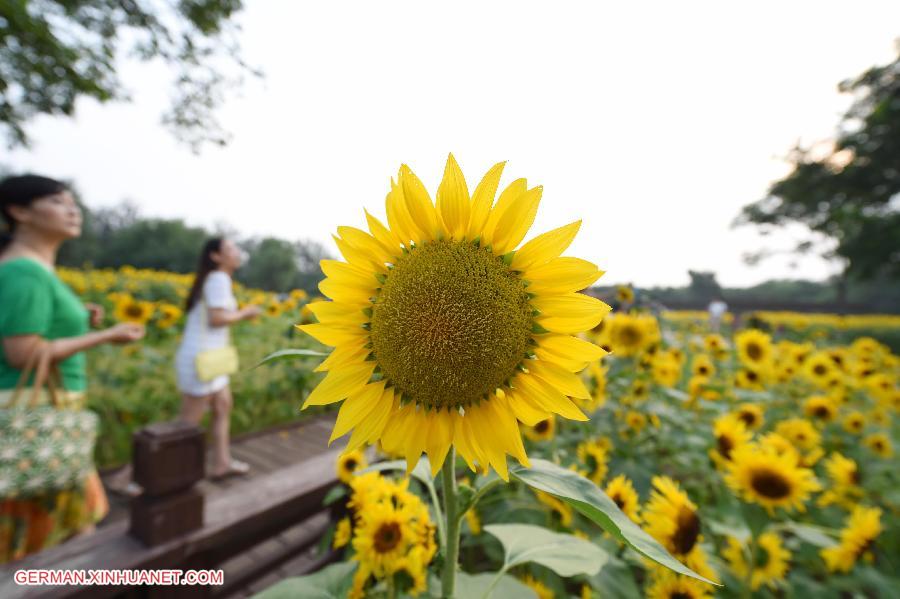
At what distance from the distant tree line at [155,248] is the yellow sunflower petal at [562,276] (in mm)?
24786

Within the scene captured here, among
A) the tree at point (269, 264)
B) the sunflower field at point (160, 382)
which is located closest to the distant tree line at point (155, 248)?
the tree at point (269, 264)

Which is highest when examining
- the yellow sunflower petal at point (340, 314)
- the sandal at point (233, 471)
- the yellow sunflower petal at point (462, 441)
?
the yellow sunflower petal at point (340, 314)

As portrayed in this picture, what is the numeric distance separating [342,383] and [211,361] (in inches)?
113

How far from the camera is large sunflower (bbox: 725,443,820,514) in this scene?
1.42 m

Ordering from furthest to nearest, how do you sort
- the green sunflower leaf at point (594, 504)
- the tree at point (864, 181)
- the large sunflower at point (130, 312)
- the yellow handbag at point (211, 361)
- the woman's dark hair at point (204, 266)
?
the tree at point (864, 181), the large sunflower at point (130, 312), the woman's dark hair at point (204, 266), the yellow handbag at point (211, 361), the green sunflower leaf at point (594, 504)

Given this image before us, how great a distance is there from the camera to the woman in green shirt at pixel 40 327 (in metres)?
1.85

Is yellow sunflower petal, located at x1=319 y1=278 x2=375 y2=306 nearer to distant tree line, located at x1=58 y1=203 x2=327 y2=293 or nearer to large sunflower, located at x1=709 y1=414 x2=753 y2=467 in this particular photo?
large sunflower, located at x1=709 y1=414 x2=753 y2=467

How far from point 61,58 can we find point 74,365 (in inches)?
221

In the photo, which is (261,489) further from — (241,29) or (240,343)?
(241,29)

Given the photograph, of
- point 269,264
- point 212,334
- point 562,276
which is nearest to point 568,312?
point 562,276

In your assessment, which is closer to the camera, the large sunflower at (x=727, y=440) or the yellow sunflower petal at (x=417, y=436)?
the yellow sunflower petal at (x=417, y=436)

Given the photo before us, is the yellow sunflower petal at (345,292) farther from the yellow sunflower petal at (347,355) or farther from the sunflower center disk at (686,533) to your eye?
the sunflower center disk at (686,533)

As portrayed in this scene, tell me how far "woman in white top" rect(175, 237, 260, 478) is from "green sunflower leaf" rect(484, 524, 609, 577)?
2858 mm

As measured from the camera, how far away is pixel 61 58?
544 centimetres
